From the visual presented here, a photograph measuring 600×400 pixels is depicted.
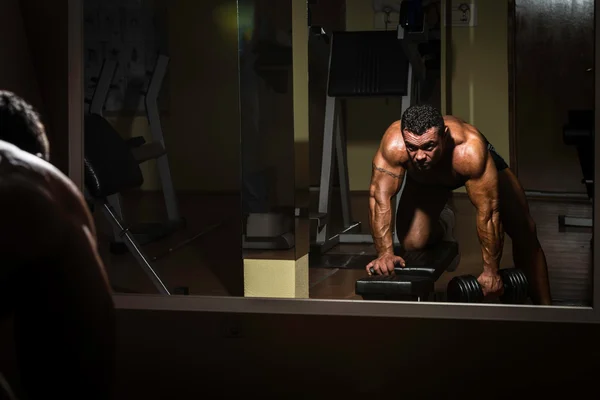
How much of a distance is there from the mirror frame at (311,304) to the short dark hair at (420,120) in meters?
1.07

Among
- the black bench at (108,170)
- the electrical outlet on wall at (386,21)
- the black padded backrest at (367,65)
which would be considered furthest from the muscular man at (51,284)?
the electrical outlet on wall at (386,21)

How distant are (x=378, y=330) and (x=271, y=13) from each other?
97 centimetres

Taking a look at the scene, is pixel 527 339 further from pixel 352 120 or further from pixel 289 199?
pixel 352 120

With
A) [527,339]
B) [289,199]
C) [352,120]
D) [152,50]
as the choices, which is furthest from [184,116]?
[352,120]

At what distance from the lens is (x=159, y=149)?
336cm

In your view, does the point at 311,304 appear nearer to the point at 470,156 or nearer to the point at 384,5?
the point at 470,156

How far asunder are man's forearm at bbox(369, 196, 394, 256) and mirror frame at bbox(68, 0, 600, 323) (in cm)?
105

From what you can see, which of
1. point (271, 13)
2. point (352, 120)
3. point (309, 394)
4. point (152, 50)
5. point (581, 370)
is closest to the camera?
point (581, 370)

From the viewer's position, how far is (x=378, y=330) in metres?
2.31

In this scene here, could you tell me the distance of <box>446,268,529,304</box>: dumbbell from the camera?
10.1 feet

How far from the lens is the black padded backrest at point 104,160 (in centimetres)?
313

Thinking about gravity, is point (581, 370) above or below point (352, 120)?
below

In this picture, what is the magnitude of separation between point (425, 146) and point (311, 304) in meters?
1.09

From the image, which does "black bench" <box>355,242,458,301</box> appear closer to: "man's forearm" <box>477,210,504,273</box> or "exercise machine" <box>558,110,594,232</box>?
"man's forearm" <box>477,210,504,273</box>
